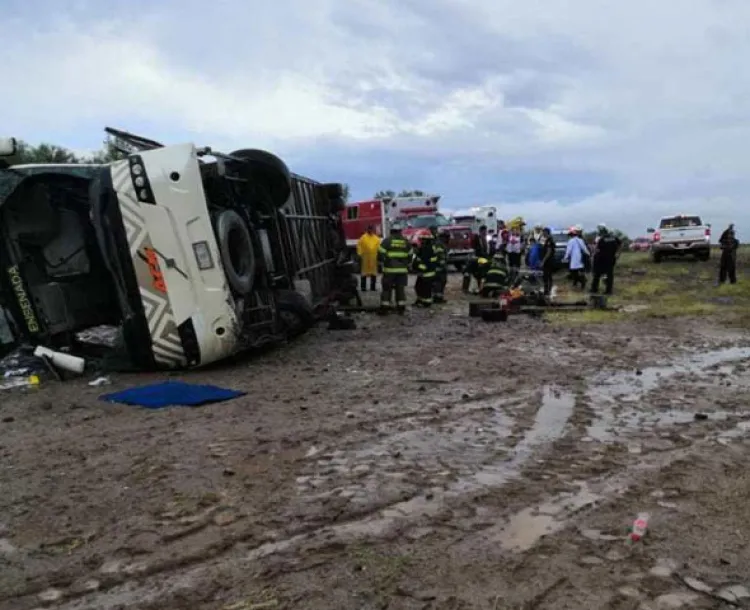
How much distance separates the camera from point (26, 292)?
7023mm

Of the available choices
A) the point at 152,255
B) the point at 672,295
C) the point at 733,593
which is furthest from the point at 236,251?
the point at 672,295

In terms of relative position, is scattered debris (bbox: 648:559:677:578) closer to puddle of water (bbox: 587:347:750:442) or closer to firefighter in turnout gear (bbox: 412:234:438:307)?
puddle of water (bbox: 587:347:750:442)

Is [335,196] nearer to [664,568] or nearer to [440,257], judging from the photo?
[440,257]

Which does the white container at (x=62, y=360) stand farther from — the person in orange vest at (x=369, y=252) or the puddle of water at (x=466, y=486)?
the person in orange vest at (x=369, y=252)

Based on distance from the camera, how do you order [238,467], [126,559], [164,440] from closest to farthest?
[126,559] < [238,467] < [164,440]

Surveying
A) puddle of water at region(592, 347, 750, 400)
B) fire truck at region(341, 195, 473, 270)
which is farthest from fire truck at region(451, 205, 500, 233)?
puddle of water at region(592, 347, 750, 400)

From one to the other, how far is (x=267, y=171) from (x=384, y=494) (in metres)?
5.09

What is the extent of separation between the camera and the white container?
6.80 meters

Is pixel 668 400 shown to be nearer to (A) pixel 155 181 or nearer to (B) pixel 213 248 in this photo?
(B) pixel 213 248

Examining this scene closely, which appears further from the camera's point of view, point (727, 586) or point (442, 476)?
point (442, 476)

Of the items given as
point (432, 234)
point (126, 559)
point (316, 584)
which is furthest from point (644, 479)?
point (432, 234)

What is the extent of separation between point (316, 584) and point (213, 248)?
4506mm

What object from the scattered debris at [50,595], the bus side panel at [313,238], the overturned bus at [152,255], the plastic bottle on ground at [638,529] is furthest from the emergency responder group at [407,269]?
the scattered debris at [50,595]

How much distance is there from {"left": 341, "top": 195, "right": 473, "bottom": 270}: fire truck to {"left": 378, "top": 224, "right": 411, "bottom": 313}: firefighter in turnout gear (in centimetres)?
826
